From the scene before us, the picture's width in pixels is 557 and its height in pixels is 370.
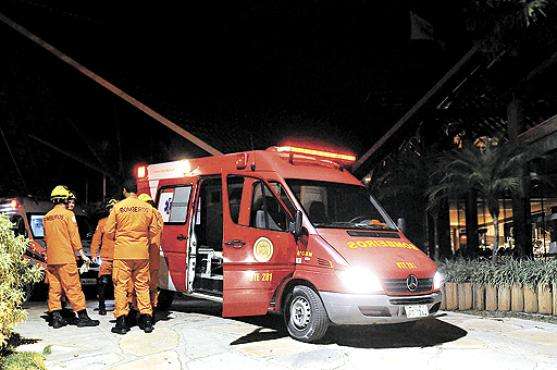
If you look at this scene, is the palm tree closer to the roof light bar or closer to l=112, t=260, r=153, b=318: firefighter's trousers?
the roof light bar

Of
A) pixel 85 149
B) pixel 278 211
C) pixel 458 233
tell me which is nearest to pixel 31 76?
pixel 85 149

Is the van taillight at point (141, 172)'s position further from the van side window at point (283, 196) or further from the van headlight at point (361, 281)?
the van headlight at point (361, 281)

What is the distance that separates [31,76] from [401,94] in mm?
13104

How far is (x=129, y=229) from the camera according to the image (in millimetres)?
6758

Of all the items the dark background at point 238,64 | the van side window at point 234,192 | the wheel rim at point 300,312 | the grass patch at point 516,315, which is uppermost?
the dark background at point 238,64

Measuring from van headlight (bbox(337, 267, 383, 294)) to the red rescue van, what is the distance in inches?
0.4

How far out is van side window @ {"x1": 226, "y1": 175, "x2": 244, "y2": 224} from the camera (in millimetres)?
7246

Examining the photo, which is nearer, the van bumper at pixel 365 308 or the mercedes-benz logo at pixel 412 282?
the van bumper at pixel 365 308

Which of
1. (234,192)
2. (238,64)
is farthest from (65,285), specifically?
(238,64)

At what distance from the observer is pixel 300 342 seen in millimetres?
6176

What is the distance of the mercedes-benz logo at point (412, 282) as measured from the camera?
19.8 feet

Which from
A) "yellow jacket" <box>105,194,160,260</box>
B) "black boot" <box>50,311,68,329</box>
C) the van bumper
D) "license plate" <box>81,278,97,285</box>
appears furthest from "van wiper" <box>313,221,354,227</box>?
"license plate" <box>81,278,97,285</box>

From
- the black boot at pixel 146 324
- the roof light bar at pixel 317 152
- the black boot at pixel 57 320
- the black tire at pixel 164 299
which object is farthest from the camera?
the black tire at pixel 164 299

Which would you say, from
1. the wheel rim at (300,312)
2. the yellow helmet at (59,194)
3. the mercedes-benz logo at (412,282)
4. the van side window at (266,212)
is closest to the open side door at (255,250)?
the van side window at (266,212)
